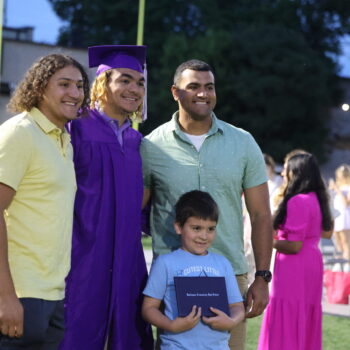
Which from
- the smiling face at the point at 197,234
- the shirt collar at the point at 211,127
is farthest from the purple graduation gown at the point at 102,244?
the shirt collar at the point at 211,127

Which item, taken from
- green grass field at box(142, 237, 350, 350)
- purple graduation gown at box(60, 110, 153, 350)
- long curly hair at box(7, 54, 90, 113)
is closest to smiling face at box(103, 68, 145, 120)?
purple graduation gown at box(60, 110, 153, 350)

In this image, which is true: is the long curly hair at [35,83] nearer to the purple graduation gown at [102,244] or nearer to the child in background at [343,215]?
the purple graduation gown at [102,244]

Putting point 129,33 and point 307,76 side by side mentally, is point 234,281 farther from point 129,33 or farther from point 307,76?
point 129,33

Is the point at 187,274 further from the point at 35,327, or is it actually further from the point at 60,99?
the point at 60,99

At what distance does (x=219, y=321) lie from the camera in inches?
170

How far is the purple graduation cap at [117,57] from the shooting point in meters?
4.66

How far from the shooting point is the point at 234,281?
4.56 m

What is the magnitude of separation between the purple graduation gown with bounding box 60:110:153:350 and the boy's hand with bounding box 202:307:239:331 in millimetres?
424

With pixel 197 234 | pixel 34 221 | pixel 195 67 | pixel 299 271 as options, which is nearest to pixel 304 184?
pixel 299 271

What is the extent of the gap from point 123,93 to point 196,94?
488 millimetres

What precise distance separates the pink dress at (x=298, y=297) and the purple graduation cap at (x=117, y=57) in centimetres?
263

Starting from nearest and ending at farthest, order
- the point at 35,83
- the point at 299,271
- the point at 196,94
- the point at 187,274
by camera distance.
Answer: the point at 35,83, the point at 187,274, the point at 196,94, the point at 299,271

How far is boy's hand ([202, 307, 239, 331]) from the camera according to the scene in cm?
432

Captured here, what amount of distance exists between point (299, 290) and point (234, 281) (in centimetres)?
260
